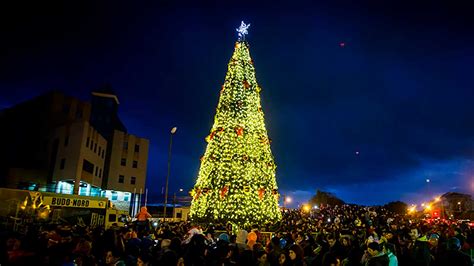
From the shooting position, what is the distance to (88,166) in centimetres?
3903

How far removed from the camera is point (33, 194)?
16.5m

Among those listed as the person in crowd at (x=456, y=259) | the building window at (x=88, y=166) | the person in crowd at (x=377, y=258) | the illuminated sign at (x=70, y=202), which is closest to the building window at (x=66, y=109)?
the building window at (x=88, y=166)

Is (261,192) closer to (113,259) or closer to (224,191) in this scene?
(224,191)

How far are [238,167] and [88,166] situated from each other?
24832mm

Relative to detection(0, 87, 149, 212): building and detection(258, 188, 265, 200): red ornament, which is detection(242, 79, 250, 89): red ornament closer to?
detection(258, 188, 265, 200): red ornament

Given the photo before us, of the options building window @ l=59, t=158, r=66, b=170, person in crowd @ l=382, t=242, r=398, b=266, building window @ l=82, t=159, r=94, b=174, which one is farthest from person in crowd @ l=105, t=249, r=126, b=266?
building window @ l=82, t=159, r=94, b=174

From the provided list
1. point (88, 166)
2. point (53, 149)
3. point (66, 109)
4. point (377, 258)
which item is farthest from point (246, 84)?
point (66, 109)

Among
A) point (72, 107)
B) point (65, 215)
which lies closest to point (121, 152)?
point (72, 107)

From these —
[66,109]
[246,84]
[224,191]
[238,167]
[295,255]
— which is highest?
[66,109]

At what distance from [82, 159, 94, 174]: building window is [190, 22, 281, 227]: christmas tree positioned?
20509 millimetres

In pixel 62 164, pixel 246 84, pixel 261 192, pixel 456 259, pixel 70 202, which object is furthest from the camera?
pixel 62 164

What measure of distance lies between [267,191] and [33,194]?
13.4 m

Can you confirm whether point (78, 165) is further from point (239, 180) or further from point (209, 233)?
point (209, 233)

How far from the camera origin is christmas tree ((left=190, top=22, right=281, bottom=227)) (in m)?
21.2
